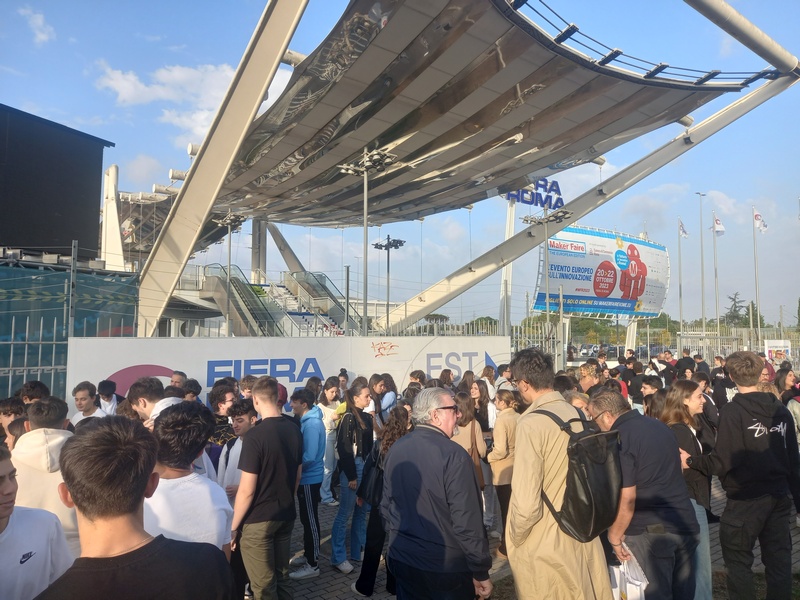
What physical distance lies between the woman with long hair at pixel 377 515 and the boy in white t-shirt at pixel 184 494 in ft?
6.74

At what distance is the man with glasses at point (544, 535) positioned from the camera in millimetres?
2967

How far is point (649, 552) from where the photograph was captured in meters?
3.52

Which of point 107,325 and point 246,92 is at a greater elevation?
point 246,92

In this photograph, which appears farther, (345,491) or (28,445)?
(345,491)

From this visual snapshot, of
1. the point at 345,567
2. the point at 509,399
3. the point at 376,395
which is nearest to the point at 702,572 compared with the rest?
the point at 509,399

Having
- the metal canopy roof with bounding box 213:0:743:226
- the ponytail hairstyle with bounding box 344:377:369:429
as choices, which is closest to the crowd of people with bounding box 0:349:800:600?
the ponytail hairstyle with bounding box 344:377:369:429

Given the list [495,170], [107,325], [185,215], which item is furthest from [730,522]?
[495,170]

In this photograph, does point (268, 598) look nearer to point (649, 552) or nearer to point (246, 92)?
point (649, 552)

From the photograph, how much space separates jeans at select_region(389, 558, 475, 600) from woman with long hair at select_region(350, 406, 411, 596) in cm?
141

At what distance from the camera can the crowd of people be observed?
1.63m

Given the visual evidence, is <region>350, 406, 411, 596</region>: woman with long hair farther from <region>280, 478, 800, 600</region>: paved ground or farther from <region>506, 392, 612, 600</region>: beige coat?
<region>506, 392, 612, 600</region>: beige coat

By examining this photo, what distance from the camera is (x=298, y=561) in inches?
221

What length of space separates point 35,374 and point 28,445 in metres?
8.22

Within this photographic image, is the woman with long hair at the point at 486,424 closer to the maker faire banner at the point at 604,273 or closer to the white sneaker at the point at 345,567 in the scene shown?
the white sneaker at the point at 345,567
